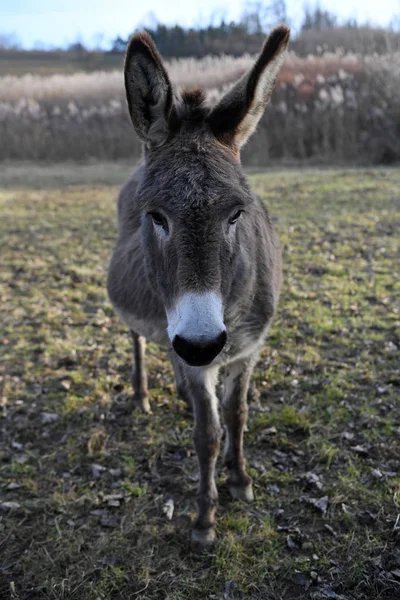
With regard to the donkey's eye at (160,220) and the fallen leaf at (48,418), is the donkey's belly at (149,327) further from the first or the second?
the fallen leaf at (48,418)

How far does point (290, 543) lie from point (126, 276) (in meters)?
2.00

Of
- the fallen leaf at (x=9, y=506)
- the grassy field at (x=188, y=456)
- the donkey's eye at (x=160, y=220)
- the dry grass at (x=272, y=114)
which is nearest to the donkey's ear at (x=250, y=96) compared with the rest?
the donkey's eye at (x=160, y=220)

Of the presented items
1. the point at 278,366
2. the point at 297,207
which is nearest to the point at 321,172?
the point at 297,207

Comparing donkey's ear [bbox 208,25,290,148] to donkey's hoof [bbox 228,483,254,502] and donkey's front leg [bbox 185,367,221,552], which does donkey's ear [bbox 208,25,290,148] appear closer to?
donkey's front leg [bbox 185,367,221,552]

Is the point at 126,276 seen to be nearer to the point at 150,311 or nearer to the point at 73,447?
the point at 150,311

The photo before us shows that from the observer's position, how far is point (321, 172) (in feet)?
40.4

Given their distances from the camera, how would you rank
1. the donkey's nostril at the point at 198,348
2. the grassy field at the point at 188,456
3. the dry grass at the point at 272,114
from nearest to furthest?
the donkey's nostril at the point at 198,348 → the grassy field at the point at 188,456 → the dry grass at the point at 272,114

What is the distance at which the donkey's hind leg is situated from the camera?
389 cm

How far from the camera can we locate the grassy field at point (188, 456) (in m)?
2.50

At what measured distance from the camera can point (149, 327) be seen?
313 cm

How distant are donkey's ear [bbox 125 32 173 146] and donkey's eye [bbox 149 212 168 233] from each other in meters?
0.39

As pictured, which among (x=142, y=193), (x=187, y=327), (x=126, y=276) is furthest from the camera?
(x=126, y=276)

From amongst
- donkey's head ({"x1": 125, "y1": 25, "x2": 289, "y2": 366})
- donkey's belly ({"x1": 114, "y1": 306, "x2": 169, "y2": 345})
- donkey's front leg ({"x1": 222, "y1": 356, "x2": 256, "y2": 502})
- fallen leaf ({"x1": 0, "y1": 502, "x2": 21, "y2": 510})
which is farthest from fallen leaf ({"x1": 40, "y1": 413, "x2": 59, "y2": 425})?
donkey's head ({"x1": 125, "y1": 25, "x2": 289, "y2": 366})

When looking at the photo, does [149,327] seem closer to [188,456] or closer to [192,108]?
[188,456]
